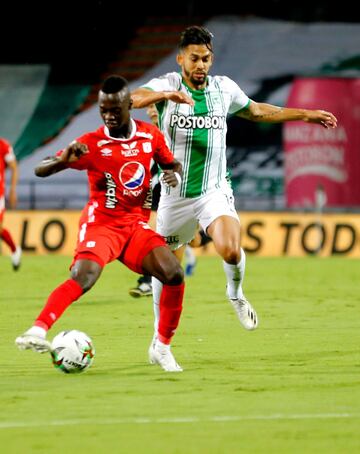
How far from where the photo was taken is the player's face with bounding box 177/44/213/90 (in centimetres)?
966

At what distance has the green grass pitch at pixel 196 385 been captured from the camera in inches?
244

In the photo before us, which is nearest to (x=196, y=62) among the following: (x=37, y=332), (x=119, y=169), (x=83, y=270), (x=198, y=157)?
(x=198, y=157)

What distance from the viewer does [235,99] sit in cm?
1014

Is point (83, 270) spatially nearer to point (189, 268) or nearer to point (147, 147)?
point (147, 147)

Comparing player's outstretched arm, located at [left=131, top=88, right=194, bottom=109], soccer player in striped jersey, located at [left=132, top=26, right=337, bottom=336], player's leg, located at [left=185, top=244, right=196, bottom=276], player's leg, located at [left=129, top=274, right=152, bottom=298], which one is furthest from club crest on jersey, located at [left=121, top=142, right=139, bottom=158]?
player's leg, located at [left=185, top=244, right=196, bottom=276]

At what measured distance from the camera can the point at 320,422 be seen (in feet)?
21.7

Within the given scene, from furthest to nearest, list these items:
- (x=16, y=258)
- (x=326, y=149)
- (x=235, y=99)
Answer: (x=326, y=149)
(x=16, y=258)
(x=235, y=99)

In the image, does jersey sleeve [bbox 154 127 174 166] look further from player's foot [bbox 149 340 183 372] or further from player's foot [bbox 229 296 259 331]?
player's foot [bbox 229 296 259 331]

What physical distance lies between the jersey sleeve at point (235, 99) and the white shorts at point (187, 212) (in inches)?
28.5

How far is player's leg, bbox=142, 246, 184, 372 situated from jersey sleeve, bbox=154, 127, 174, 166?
62cm

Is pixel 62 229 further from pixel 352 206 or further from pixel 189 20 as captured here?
pixel 189 20

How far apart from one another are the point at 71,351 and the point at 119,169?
4.07ft

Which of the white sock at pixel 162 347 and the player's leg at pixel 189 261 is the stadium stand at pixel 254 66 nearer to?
the player's leg at pixel 189 261

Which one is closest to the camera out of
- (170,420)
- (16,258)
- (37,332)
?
(170,420)
